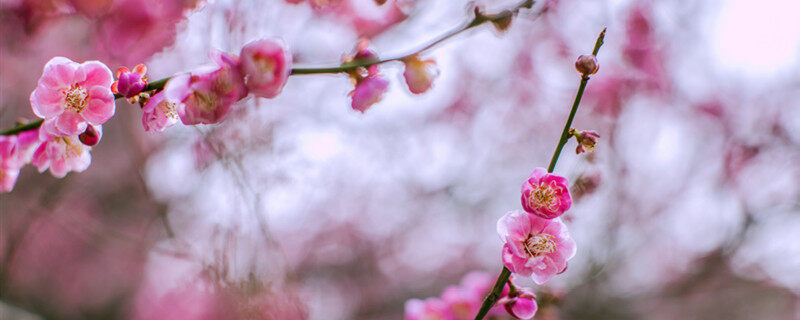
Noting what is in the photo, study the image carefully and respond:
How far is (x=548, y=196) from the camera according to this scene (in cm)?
85

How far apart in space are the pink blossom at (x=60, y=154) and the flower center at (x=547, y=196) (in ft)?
2.76

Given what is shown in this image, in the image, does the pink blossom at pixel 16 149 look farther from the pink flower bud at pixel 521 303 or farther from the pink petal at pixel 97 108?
the pink flower bud at pixel 521 303

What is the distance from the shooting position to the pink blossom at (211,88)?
0.81 m

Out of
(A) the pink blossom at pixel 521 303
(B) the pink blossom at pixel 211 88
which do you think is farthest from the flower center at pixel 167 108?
(A) the pink blossom at pixel 521 303

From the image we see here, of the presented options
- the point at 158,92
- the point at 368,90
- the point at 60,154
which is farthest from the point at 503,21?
the point at 60,154

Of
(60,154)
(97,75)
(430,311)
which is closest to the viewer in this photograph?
(97,75)

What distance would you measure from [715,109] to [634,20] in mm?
1015

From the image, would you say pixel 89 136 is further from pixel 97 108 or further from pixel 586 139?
pixel 586 139

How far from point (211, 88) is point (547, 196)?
0.55 meters

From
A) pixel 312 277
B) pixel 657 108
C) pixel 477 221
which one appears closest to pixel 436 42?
pixel 657 108

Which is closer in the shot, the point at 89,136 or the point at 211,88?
the point at 211,88

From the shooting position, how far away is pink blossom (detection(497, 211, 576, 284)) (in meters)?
0.86

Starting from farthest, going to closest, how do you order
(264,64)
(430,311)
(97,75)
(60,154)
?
1. (430,311)
2. (60,154)
3. (97,75)
4. (264,64)

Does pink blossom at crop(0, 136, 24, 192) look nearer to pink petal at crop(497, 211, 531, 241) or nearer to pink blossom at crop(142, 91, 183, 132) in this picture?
pink blossom at crop(142, 91, 183, 132)
